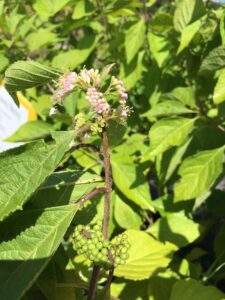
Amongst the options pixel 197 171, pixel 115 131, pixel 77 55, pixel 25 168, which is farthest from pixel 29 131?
pixel 25 168

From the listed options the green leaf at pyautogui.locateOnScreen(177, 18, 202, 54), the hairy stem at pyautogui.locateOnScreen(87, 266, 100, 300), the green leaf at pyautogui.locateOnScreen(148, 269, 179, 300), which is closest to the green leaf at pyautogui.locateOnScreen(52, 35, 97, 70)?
the green leaf at pyautogui.locateOnScreen(177, 18, 202, 54)

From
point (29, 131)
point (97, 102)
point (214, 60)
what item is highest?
point (97, 102)

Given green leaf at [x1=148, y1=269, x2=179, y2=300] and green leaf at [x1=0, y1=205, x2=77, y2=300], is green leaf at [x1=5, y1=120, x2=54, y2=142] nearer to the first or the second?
green leaf at [x1=148, y1=269, x2=179, y2=300]

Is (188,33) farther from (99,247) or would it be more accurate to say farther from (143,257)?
(99,247)

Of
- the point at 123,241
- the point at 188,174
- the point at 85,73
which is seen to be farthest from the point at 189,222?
the point at 85,73

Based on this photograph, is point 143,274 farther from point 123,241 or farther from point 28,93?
point 28,93

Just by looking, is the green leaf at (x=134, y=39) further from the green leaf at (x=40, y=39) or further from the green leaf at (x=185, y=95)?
the green leaf at (x=40, y=39)
